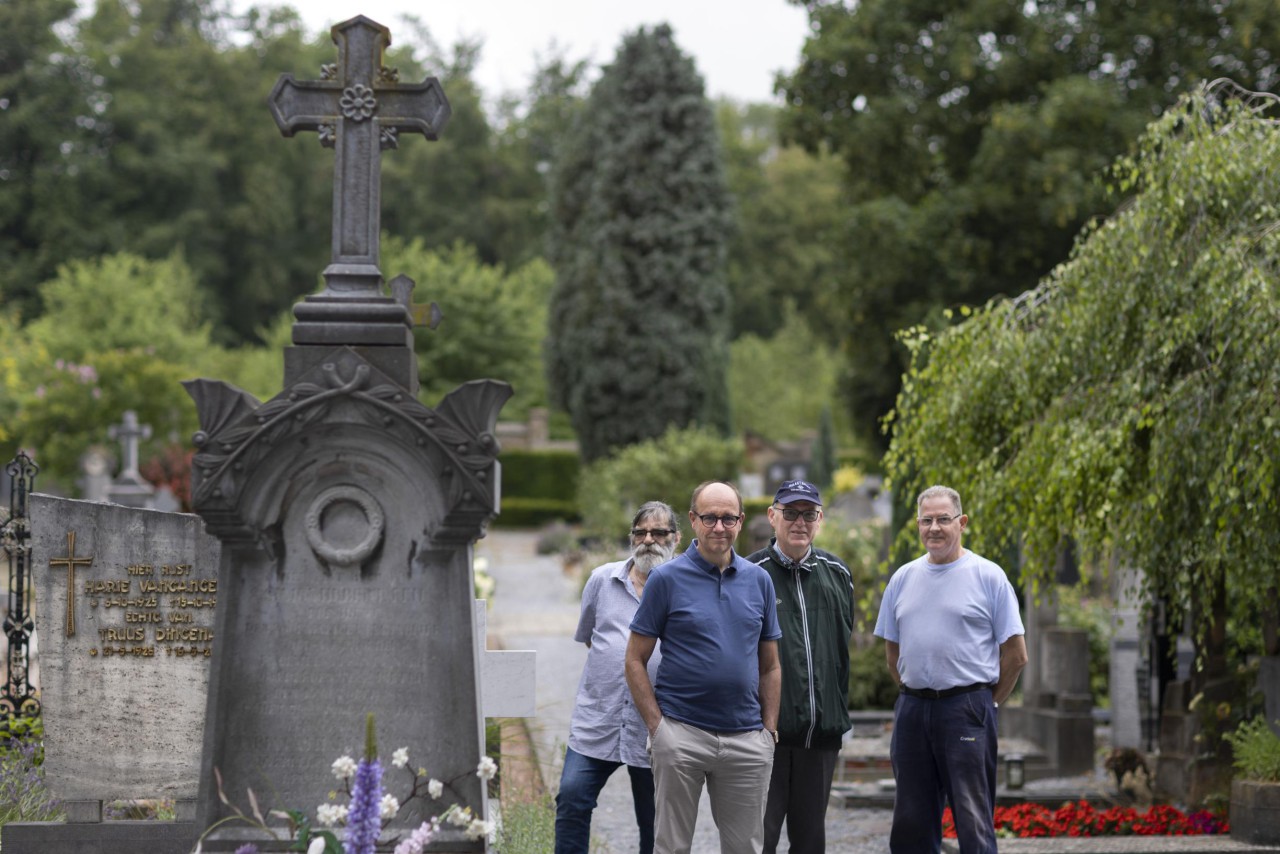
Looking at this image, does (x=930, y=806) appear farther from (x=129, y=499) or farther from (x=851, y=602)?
(x=129, y=499)

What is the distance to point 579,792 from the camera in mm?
6336

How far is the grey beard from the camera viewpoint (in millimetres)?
6398

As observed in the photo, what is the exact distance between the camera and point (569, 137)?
46406 millimetres

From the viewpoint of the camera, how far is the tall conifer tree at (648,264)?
42.8 m

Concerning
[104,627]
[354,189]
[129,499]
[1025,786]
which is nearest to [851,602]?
[354,189]

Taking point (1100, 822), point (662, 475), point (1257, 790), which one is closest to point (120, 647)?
point (1100, 822)

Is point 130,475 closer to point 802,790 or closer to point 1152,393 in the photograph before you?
point 1152,393

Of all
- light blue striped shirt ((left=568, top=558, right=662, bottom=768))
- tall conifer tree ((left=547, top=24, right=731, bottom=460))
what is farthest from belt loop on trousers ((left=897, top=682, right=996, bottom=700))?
tall conifer tree ((left=547, top=24, right=731, bottom=460))

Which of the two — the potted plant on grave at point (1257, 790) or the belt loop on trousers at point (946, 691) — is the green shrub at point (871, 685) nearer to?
the potted plant on grave at point (1257, 790)

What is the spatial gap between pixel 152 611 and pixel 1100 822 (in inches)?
215

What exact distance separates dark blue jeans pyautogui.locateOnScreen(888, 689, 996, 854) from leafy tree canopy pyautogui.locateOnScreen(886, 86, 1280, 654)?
7.93ft

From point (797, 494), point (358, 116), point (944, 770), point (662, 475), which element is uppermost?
point (662, 475)

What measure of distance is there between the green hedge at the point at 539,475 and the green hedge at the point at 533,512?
99 cm

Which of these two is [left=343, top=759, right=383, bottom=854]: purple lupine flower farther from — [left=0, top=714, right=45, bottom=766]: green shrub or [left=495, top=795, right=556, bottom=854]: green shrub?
[left=0, top=714, right=45, bottom=766]: green shrub
